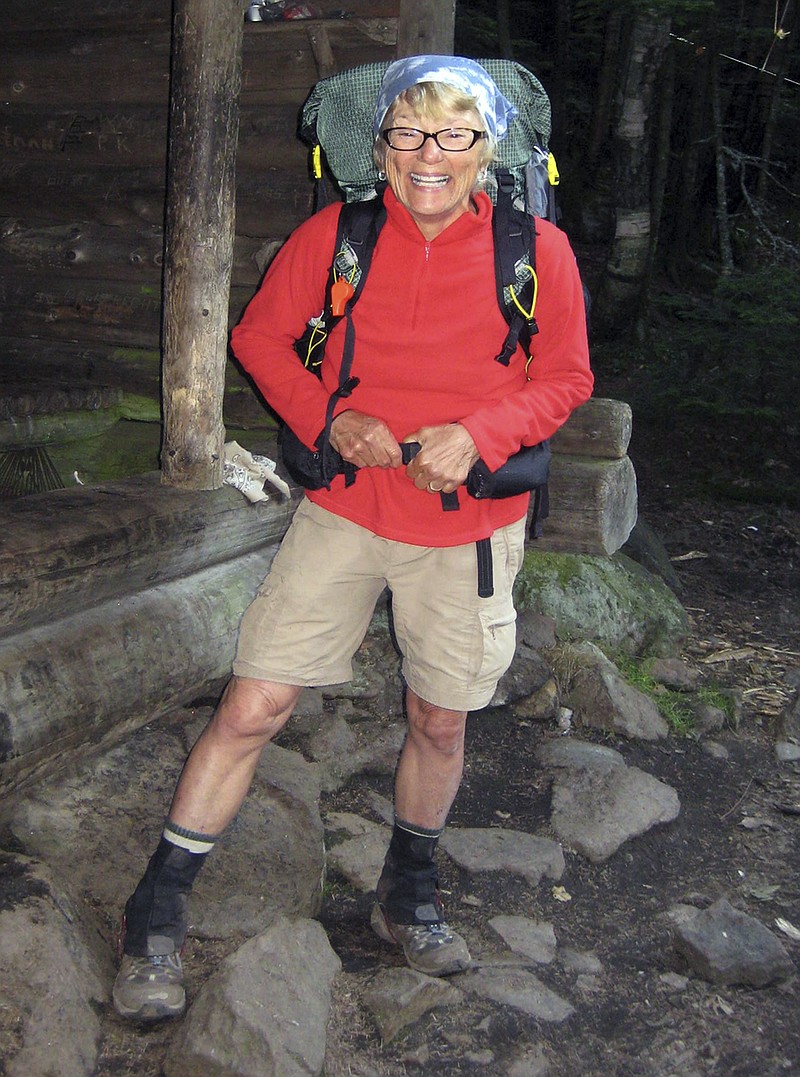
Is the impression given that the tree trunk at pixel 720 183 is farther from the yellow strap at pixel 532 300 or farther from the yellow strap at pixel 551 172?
the yellow strap at pixel 532 300

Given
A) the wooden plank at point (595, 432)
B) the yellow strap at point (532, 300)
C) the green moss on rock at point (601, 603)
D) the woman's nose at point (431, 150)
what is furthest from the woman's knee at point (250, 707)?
the wooden plank at point (595, 432)

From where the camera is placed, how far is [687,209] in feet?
59.1

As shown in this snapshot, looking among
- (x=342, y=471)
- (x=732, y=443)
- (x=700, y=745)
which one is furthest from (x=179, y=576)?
(x=732, y=443)

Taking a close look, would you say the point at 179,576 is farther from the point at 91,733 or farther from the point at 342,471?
the point at 342,471

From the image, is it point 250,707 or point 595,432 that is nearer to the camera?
point 250,707

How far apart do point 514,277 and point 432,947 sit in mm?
1992

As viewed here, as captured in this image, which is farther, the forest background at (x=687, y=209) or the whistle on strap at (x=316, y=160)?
the forest background at (x=687, y=209)

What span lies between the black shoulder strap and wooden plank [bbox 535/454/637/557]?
3.00 metres

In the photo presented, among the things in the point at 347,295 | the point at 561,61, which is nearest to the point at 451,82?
the point at 347,295

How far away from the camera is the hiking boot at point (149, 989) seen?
9.12ft

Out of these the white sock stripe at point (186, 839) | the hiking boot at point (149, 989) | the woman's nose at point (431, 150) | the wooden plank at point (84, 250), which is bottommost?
the hiking boot at point (149, 989)

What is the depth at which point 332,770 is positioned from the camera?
14.1 feet

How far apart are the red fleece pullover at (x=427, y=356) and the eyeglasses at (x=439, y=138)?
15cm

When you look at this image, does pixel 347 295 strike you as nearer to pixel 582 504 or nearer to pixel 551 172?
pixel 551 172
